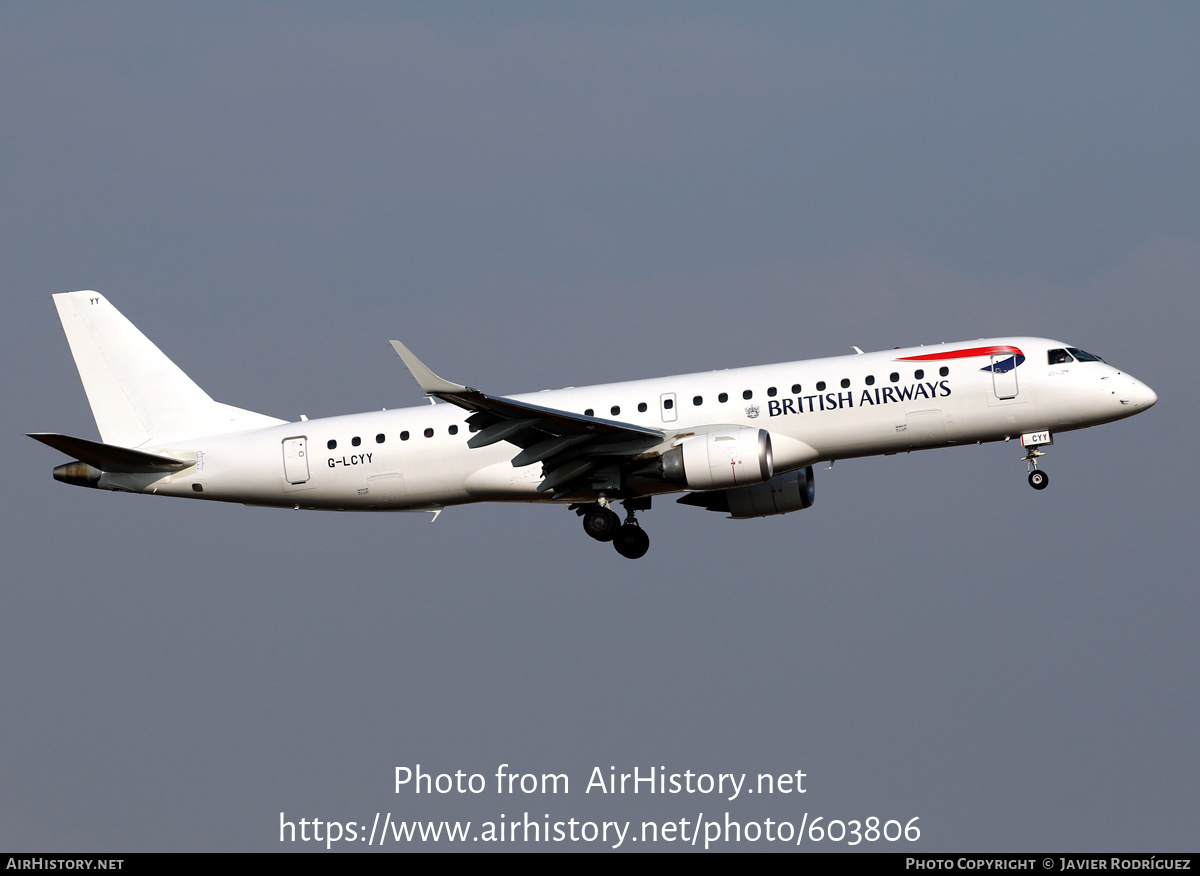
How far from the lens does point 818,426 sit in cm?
3719

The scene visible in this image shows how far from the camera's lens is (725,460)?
119ft

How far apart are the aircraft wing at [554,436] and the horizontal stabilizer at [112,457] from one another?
8.95m

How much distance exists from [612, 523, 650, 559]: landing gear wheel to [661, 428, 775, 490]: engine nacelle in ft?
12.5

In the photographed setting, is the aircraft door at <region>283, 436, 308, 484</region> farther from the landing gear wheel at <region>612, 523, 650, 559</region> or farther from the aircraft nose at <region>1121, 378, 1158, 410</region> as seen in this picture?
the aircraft nose at <region>1121, 378, 1158, 410</region>

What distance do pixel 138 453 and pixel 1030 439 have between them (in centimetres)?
2335

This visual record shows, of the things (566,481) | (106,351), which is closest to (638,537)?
(566,481)

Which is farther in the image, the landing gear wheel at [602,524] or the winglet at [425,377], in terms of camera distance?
the landing gear wheel at [602,524]

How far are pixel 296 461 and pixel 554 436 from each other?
25.1ft

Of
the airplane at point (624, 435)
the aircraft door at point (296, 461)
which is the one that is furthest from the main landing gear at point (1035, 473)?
the aircraft door at point (296, 461)

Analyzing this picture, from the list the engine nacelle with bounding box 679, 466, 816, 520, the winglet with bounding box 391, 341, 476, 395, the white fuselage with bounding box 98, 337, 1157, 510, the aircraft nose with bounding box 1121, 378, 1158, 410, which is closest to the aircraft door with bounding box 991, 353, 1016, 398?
the white fuselage with bounding box 98, 337, 1157, 510

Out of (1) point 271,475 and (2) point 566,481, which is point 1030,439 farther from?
(1) point 271,475

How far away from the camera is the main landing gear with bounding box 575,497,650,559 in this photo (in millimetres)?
39875

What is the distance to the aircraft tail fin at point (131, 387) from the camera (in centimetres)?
4250

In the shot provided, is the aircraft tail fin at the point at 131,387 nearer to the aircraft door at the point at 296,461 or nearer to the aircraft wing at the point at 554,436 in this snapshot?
the aircraft door at the point at 296,461
